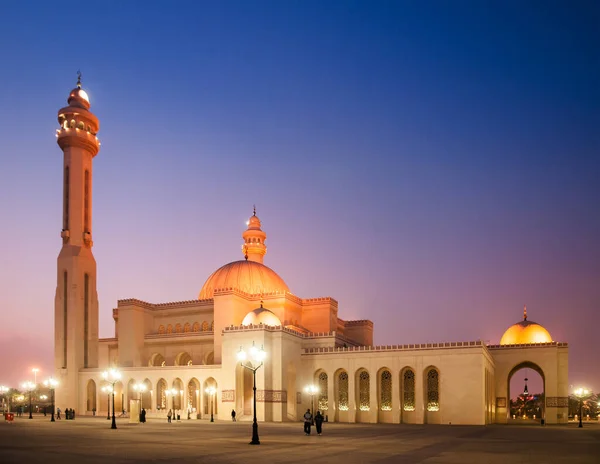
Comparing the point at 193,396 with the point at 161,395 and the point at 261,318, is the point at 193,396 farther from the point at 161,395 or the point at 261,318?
the point at 261,318

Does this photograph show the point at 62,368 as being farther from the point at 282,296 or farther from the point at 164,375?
the point at 282,296

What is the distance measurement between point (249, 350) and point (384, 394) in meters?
11.1

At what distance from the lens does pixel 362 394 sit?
50969 mm

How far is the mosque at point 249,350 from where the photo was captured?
4831 cm

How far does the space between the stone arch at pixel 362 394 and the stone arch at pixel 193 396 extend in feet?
43.3

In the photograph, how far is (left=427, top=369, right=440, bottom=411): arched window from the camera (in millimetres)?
48125

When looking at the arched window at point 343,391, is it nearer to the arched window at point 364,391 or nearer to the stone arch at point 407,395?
the arched window at point 364,391

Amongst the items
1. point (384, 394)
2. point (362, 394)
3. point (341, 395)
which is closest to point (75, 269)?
point (341, 395)

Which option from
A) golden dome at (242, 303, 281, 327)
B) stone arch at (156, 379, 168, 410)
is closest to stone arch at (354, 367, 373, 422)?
golden dome at (242, 303, 281, 327)

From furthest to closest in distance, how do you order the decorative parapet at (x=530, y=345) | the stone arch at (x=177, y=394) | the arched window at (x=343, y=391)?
the stone arch at (x=177, y=394) → the decorative parapet at (x=530, y=345) → the arched window at (x=343, y=391)

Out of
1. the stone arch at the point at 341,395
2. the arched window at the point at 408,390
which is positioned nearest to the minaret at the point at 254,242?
the stone arch at the point at 341,395

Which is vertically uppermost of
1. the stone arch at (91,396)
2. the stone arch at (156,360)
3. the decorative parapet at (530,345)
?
the decorative parapet at (530,345)

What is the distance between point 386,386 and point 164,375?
19.2 metres

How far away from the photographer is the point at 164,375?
2196 inches
